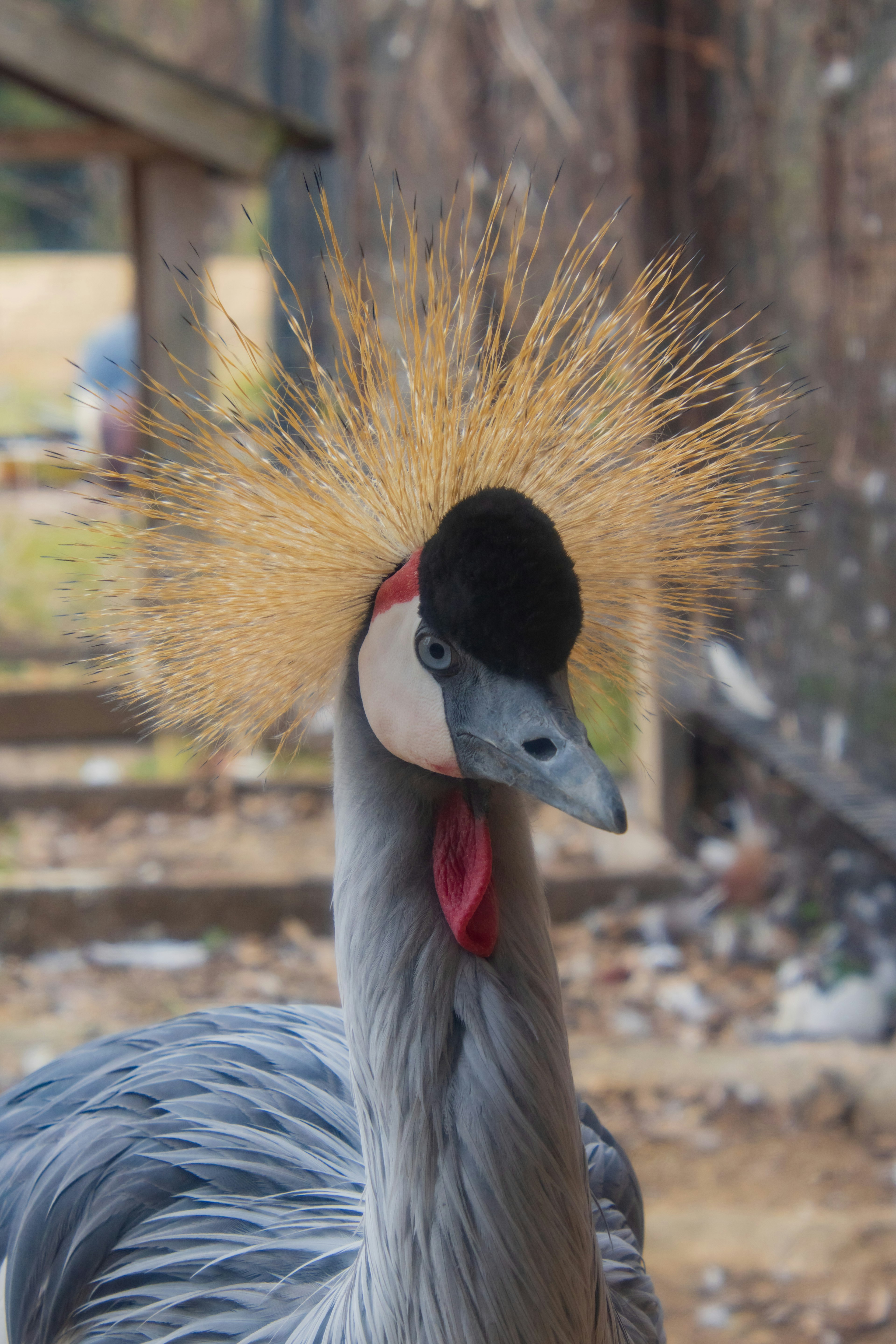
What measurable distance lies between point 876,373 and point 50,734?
284 centimetres

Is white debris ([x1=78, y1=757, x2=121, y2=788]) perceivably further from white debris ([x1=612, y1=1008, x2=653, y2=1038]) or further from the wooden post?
white debris ([x1=612, y1=1008, x2=653, y2=1038])

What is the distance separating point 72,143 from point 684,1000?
2896 millimetres

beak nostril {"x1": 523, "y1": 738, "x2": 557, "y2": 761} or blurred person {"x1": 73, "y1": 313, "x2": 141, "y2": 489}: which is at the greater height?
blurred person {"x1": 73, "y1": 313, "x2": 141, "y2": 489}

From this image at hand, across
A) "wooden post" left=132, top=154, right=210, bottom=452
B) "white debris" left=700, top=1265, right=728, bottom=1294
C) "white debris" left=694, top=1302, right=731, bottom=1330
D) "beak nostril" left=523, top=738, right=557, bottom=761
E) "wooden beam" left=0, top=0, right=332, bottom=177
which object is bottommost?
"white debris" left=694, top=1302, right=731, bottom=1330

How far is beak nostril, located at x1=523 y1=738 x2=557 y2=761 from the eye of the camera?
84cm

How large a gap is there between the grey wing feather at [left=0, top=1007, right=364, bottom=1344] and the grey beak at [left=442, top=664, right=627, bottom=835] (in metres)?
0.49

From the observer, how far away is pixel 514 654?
0.86 metres

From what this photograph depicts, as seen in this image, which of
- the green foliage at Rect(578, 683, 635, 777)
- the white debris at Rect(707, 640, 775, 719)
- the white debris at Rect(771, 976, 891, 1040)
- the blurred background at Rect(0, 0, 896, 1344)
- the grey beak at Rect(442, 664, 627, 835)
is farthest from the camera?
the white debris at Rect(707, 640, 775, 719)

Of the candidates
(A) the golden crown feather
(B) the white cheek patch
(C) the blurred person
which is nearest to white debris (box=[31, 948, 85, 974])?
(C) the blurred person

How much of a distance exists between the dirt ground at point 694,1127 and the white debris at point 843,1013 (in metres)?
0.10

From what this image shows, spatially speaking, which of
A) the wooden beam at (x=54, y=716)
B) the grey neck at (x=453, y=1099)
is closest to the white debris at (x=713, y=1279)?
the grey neck at (x=453, y=1099)

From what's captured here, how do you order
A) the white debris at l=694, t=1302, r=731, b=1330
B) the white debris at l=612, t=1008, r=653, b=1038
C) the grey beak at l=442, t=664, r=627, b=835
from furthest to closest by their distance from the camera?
the white debris at l=612, t=1008, r=653, b=1038 < the white debris at l=694, t=1302, r=731, b=1330 < the grey beak at l=442, t=664, r=627, b=835

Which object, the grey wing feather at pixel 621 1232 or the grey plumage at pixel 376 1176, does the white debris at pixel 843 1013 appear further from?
the grey plumage at pixel 376 1176

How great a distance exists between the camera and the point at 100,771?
383cm
